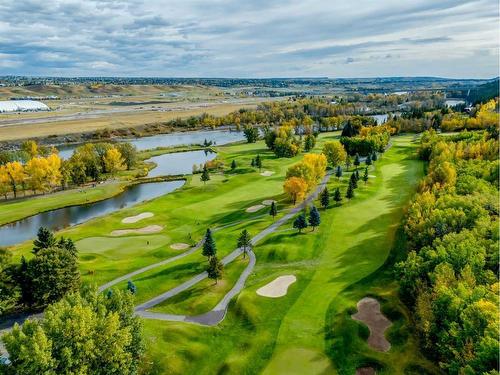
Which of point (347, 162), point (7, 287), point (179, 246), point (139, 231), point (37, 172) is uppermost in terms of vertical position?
point (37, 172)

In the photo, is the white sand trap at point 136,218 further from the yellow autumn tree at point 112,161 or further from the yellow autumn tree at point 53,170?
the yellow autumn tree at point 112,161

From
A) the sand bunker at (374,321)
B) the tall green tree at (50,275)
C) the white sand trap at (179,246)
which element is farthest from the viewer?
the white sand trap at (179,246)

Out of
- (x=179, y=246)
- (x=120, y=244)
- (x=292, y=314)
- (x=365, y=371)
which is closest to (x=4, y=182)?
(x=120, y=244)

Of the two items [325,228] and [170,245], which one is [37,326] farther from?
[325,228]

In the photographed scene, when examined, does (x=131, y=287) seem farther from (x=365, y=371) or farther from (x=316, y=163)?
(x=316, y=163)

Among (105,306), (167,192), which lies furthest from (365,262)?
(167,192)

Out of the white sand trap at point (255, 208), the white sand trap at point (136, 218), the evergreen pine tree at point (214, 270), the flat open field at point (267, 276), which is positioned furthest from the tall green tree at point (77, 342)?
the white sand trap at point (255, 208)
